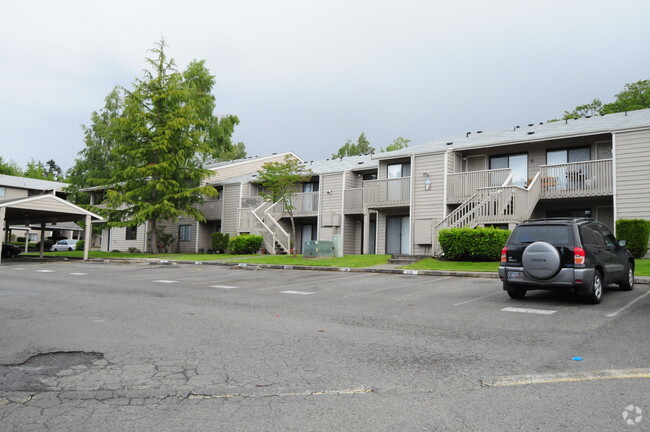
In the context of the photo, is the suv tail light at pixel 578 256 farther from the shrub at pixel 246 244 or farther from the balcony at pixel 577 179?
the shrub at pixel 246 244

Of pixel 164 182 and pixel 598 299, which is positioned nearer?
pixel 598 299

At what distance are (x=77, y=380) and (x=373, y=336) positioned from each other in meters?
3.59

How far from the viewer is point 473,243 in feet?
57.4

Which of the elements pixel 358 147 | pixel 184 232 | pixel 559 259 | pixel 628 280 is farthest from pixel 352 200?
pixel 358 147

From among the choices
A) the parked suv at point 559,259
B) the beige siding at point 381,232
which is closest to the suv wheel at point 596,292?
the parked suv at point 559,259

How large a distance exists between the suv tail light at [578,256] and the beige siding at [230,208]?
26785 mm

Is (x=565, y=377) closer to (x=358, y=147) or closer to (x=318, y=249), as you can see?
(x=318, y=249)

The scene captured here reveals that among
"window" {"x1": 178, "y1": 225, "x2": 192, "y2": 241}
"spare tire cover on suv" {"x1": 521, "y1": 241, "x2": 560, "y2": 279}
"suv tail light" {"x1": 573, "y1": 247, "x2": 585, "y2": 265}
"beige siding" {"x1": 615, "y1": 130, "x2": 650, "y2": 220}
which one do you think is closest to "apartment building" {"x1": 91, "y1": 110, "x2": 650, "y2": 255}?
"beige siding" {"x1": 615, "y1": 130, "x2": 650, "y2": 220}

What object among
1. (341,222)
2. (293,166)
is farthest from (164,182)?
(341,222)

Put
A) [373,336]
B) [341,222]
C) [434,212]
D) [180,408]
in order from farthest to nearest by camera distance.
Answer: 1. [341,222]
2. [434,212]
3. [373,336]
4. [180,408]

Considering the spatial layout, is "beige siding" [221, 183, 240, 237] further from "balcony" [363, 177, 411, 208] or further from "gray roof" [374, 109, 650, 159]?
"gray roof" [374, 109, 650, 159]

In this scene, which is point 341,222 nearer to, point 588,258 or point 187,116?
point 187,116

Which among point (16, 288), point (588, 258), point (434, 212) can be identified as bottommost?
point (16, 288)

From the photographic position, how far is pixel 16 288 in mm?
12000
